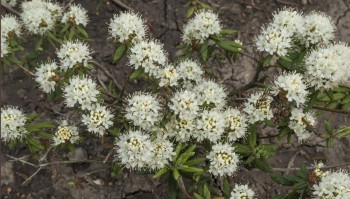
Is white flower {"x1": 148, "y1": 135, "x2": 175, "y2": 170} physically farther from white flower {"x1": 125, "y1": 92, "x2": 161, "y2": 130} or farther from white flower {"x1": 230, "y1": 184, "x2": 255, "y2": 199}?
white flower {"x1": 230, "y1": 184, "x2": 255, "y2": 199}

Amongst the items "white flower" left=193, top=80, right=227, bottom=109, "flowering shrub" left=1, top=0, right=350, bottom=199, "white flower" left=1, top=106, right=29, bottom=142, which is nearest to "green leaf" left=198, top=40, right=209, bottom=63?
"flowering shrub" left=1, top=0, right=350, bottom=199

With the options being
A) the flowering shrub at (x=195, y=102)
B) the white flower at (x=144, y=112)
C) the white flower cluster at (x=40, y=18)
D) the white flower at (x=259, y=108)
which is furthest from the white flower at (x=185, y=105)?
the white flower cluster at (x=40, y=18)

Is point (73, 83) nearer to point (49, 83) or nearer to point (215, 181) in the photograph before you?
point (49, 83)

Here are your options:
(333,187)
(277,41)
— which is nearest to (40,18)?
(277,41)

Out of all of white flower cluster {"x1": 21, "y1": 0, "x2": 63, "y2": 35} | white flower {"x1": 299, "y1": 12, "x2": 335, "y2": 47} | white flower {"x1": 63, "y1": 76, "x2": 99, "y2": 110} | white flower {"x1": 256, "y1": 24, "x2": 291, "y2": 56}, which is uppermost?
white flower cluster {"x1": 21, "y1": 0, "x2": 63, "y2": 35}

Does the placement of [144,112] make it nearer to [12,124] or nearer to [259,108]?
[259,108]

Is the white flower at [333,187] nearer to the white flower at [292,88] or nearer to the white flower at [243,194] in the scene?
the white flower at [243,194]
